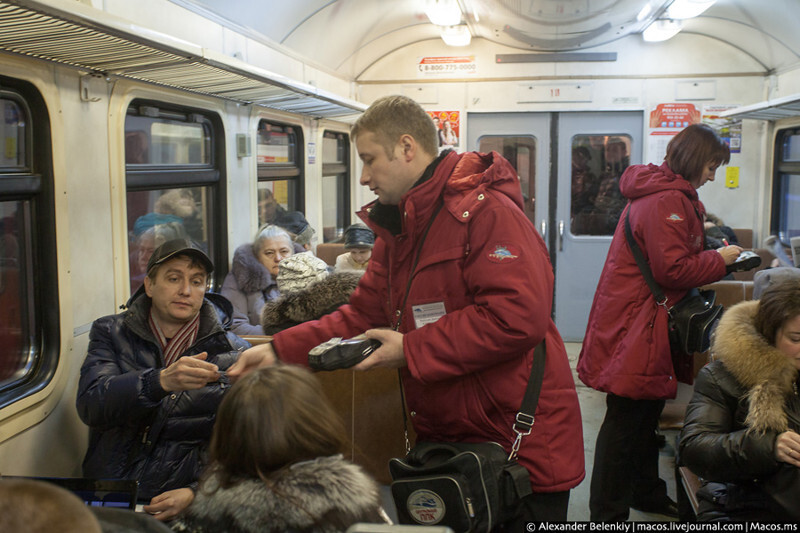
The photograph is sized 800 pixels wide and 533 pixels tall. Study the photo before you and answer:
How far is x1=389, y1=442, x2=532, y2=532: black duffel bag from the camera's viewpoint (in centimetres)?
180

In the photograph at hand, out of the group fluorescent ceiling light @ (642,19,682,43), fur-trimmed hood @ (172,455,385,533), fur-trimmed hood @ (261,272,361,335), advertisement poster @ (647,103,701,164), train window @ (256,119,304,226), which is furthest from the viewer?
advertisement poster @ (647,103,701,164)

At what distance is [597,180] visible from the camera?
7586mm

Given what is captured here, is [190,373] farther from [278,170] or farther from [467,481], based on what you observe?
[278,170]

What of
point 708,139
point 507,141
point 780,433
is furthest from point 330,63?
point 780,433

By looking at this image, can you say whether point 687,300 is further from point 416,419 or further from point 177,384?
point 177,384

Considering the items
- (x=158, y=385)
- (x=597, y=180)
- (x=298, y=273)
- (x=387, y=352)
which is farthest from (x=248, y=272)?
(x=597, y=180)

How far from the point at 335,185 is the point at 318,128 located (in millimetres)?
1070

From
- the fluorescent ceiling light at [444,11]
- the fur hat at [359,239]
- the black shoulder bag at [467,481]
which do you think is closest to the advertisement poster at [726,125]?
the fluorescent ceiling light at [444,11]

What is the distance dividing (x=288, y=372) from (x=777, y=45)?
636 cm

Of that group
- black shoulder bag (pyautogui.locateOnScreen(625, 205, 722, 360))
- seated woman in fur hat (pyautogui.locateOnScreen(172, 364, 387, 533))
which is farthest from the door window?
seated woman in fur hat (pyautogui.locateOnScreen(172, 364, 387, 533))

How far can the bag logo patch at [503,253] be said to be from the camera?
1.82m

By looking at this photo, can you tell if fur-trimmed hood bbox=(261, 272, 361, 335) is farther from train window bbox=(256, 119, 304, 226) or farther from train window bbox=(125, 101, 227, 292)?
train window bbox=(256, 119, 304, 226)

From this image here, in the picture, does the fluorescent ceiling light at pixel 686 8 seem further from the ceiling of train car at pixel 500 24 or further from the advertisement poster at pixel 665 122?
the advertisement poster at pixel 665 122

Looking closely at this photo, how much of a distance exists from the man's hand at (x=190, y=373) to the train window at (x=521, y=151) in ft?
18.9
